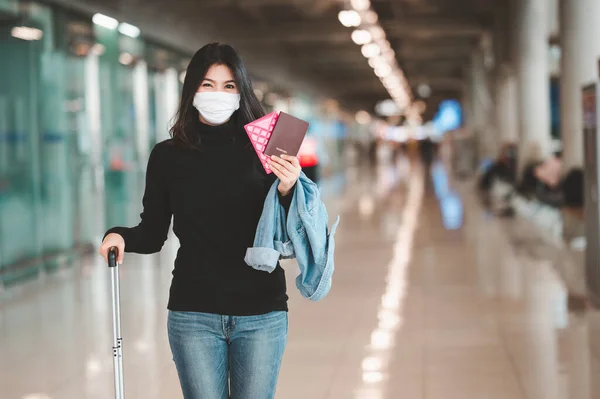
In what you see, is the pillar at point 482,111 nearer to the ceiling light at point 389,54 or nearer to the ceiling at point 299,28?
the ceiling at point 299,28

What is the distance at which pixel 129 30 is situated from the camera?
580 inches

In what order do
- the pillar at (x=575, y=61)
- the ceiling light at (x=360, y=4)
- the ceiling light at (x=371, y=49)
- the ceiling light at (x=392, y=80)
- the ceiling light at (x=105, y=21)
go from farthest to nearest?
1. the ceiling light at (x=392, y=80)
2. the ceiling light at (x=371, y=49)
3. the ceiling light at (x=360, y=4)
4. the ceiling light at (x=105, y=21)
5. the pillar at (x=575, y=61)

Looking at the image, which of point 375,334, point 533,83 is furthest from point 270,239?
point 533,83

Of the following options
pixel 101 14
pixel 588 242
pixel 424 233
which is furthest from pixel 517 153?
pixel 588 242

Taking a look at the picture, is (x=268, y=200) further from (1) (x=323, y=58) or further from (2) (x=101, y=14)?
(1) (x=323, y=58)

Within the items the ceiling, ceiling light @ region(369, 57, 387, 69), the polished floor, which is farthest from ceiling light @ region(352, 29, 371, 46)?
the polished floor

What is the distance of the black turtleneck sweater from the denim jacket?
2.7 inches

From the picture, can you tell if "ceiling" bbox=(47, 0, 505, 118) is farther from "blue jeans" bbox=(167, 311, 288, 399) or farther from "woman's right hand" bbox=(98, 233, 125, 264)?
"blue jeans" bbox=(167, 311, 288, 399)

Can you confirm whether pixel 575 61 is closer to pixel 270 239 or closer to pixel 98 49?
pixel 98 49

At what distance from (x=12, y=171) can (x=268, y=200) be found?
27.7ft

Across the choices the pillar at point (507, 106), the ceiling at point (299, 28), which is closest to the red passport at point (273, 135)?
the ceiling at point (299, 28)

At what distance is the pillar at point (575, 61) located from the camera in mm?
11047

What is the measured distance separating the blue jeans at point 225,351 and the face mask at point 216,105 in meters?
0.58

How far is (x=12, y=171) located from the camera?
10633 millimetres
